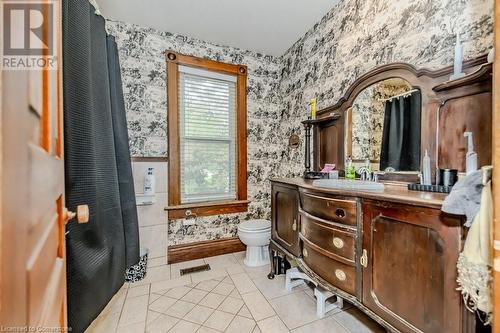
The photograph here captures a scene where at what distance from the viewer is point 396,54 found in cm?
149

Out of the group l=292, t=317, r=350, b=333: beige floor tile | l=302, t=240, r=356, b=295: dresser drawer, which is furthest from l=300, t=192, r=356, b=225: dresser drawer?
l=292, t=317, r=350, b=333: beige floor tile

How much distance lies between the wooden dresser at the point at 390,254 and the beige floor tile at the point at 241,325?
1.77ft

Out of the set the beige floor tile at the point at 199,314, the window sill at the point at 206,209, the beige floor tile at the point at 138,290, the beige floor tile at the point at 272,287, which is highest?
the window sill at the point at 206,209

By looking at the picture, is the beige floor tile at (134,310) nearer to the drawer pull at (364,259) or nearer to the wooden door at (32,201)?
the wooden door at (32,201)

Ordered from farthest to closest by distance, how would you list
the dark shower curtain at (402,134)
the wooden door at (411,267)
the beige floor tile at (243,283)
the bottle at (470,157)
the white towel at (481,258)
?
the beige floor tile at (243,283), the dark shower curtain at (402,134), the bottle at (470,157), the wooden door at (411,267), the white towel at (481,258)

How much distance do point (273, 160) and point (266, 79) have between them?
1.12 meters

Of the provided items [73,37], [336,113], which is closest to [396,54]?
[336,113]

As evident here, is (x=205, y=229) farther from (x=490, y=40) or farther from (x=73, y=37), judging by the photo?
(x=490, y=40)

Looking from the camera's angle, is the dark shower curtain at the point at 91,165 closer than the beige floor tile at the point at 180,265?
Yes

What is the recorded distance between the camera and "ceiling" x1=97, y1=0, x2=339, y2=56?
1.99 metres

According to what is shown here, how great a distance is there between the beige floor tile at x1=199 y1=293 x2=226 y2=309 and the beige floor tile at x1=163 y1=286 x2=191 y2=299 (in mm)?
217

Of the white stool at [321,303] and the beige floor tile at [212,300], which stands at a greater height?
the white stool at [321,303]

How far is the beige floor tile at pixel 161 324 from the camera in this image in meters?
1.44

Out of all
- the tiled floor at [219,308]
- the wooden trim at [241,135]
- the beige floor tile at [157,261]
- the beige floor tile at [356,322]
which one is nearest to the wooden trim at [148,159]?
the wooden trim at [241,135]
